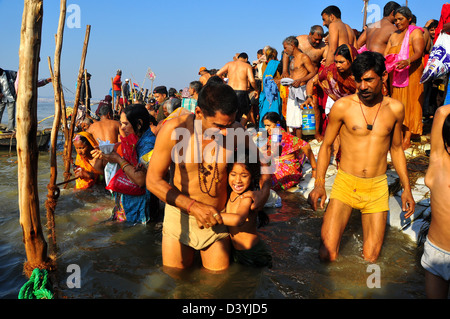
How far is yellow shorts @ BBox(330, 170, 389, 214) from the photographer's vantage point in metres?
3.57

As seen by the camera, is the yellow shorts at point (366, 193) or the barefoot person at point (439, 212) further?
the yellow shorts at point (366, 193)

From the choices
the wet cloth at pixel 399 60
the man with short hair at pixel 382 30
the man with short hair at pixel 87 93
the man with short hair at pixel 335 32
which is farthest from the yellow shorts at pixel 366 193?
the man with short hair at pixel 87 93

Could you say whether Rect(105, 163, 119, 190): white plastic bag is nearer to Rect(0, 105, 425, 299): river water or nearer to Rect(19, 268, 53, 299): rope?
Rect(0, 105, 425, 299): river water

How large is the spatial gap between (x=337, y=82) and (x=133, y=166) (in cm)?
300

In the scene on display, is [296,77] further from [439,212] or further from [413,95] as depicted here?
[439,212]

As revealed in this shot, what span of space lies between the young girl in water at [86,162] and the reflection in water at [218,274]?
752 millimetres

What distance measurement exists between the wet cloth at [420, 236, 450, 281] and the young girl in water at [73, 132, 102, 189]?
4306 mm

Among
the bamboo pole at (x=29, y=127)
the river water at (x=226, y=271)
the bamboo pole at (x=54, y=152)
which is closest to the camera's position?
the bamboo pole at (x=29, y=127)

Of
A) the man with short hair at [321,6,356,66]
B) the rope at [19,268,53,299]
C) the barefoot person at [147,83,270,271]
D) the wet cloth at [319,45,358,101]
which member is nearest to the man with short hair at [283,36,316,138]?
the man with short hair at [321,6,356,66]

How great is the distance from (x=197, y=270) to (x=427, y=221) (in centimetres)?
277

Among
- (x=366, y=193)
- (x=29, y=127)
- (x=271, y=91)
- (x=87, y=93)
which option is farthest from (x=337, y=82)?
(x=87, y=93)

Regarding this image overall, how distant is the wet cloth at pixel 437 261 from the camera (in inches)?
97.0

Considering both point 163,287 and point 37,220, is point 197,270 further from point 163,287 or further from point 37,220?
point 37,220

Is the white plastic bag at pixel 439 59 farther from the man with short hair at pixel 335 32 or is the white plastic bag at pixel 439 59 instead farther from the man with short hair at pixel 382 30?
the man with short hair at pixel 335 32
